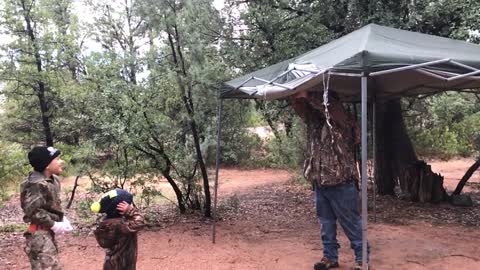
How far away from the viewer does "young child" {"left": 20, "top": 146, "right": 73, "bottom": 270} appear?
131 inches

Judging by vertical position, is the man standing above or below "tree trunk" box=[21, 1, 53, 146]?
below

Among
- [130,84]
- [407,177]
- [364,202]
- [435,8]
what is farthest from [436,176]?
[130,84]

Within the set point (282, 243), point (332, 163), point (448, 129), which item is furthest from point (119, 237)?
point (448, 129)

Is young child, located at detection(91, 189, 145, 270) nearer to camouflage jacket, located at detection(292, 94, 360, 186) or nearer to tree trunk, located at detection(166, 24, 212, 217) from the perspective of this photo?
camouflage jacket, located at detection(292, 94, 360, 186)

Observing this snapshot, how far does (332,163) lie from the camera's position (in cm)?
413

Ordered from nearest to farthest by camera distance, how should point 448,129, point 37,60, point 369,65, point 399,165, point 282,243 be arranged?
point 369,65 < point 282,243 < point 399,165 < point 37,60 < point 448,129

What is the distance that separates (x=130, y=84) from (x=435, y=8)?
4820 millimetres

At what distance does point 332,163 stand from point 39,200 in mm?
2489

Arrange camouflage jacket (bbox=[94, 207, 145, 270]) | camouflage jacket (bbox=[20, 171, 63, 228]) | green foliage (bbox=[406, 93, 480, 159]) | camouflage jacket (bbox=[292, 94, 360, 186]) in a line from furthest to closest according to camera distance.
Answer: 1. green foliage (bbox=[406, 93, 480, 159])
2. camouflage jacket (bbox=[292, 94, 360, 186])
3. camouflage jacket (bbox=[20, 171, 63, 228])
4. camouflage jacket (bbox=[94, 207, 145, 270])

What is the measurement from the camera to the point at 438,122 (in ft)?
54.5

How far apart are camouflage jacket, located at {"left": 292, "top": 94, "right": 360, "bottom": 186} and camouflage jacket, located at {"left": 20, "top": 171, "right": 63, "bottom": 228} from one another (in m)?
2.27

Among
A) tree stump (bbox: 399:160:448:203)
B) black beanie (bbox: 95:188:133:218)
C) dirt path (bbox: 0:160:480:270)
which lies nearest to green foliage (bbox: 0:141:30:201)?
dirt path (bbox: 0:160:480:270)

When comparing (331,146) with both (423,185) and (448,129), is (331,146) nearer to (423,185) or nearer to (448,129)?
(423,185)

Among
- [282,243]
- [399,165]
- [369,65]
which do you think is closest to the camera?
[369,65]
